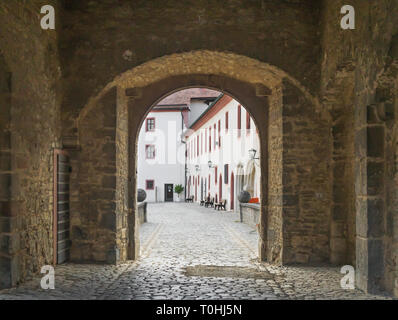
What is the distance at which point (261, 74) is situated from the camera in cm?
784

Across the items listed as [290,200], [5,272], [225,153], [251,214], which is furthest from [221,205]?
[5,272]

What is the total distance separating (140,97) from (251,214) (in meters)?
7.34

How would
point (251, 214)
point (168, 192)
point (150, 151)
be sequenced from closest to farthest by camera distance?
point (251, 214) < point (168, 192) < point (150, 151)

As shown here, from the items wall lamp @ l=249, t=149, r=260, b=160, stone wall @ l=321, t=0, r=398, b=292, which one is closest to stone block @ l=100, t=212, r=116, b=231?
stone wall @ l=321, t=0, r=398, b=292

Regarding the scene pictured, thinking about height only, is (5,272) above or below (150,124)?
below

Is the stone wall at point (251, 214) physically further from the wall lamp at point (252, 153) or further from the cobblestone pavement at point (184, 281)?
→ the cobblestone pavement at point (184, 281)

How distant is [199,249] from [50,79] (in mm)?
4634

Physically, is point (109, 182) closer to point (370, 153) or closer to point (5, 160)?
point (5, 160)

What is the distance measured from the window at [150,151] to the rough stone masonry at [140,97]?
2930cm

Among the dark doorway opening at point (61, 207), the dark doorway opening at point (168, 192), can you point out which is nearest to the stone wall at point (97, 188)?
the dark doorway opening at point (61, 207)

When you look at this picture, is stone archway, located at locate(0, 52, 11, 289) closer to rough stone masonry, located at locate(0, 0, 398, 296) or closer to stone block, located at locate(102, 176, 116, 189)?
rough stone masonry, located at locate(0, 0, 398, 296)

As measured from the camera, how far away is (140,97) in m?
8.54

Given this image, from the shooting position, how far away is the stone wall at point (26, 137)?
5.71 metres
